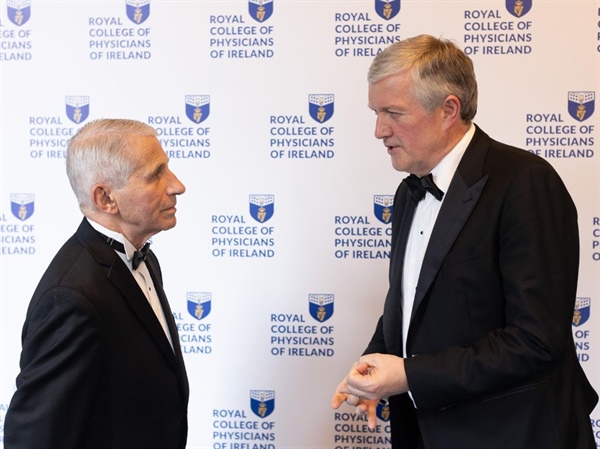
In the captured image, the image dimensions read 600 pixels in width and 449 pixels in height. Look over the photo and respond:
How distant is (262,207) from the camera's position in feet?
10.2

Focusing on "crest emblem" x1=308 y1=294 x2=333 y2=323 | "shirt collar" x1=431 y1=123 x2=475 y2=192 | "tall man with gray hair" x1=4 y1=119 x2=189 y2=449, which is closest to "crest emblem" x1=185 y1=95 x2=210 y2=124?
"crest emblem" x1=308 y1=294 x2=333 y2=323

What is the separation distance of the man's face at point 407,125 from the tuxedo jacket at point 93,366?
813 millimetres

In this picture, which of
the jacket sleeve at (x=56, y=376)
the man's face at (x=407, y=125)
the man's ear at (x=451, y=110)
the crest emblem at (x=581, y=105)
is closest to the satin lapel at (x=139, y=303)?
the jacket sleeve at (x=56, y=376)

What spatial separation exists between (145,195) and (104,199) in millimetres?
109

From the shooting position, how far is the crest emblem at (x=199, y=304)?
3.18 m

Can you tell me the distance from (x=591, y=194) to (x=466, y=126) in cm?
128

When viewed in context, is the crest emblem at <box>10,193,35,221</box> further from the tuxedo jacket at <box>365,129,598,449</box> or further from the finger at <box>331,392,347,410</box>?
the tuxedo jacket at <box>365,129,598,449</box>

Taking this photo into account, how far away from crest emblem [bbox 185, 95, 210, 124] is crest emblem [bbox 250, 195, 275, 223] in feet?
1.41

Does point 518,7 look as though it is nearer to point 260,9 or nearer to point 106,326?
point 260,9

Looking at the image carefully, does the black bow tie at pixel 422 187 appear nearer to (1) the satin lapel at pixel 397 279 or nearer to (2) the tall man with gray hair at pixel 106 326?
(1) the satin lapel at pixel 397 279

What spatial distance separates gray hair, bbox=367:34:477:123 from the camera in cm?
185

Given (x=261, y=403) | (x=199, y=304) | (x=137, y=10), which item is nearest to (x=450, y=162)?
(x=199, y=304)

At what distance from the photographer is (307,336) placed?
3158 millimetres

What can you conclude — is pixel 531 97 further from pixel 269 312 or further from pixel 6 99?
pixel 6 99
